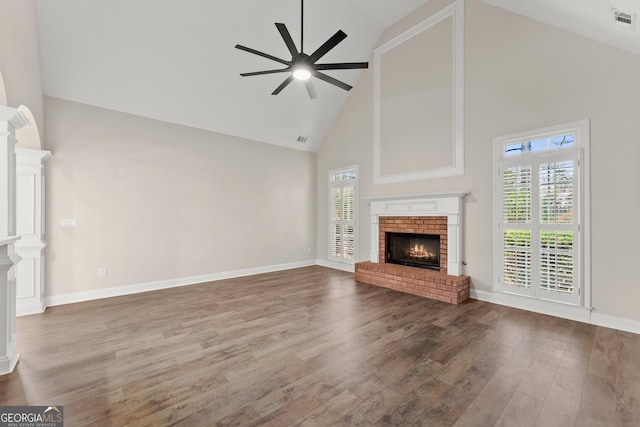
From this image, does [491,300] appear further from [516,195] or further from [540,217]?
[516,195]

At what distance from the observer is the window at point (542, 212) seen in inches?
136

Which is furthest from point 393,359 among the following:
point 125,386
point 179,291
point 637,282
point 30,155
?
point 30,155

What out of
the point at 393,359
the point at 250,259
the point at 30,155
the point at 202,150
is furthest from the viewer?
the point at 250,259

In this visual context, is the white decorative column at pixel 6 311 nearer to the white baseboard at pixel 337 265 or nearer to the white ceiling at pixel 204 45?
the white ceiling at pixel 204 45

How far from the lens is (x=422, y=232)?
506 cm

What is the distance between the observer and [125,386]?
2.15 m

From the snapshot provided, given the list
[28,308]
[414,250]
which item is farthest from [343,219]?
[28,308]

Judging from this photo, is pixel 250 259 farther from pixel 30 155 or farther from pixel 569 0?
pixel 569 0

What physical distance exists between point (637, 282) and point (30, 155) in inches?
307

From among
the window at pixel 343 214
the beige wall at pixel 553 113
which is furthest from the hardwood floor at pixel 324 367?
the window at pixel 343 214

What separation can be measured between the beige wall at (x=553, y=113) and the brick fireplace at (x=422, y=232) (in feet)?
0.71

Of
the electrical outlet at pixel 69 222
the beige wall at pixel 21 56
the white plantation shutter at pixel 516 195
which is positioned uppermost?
the beige wall at pixel 21 56

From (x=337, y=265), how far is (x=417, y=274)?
252cm

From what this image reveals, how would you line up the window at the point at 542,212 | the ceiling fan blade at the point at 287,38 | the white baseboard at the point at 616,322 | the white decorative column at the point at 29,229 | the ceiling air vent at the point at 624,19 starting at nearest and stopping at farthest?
the ceiling air vent at the point at 624,19 < the ceiling fan blade at the point at 287,38 < the white baseboard at the point at 616,322 < the window at the point at 542,212 < the white decorative column at the point at 29,229
